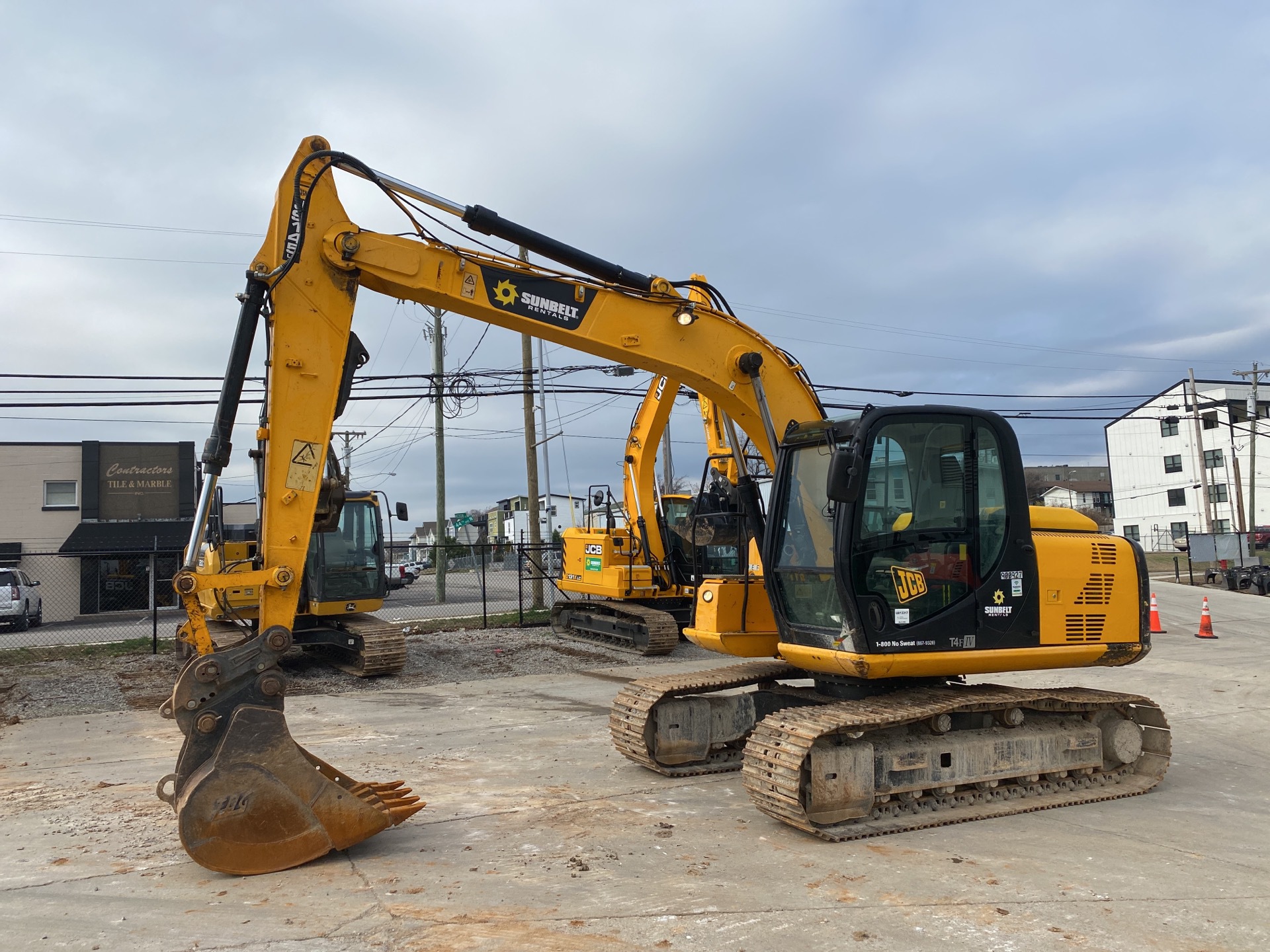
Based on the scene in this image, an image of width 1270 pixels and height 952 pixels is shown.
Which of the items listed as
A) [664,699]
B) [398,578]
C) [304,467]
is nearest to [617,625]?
[664,699]

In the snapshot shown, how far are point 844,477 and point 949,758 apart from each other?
2.07 metres

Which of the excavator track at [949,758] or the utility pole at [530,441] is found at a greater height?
the utility pole at [530,441]

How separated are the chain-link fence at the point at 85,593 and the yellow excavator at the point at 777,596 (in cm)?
2034

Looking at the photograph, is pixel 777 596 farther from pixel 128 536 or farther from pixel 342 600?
pixel 128 536

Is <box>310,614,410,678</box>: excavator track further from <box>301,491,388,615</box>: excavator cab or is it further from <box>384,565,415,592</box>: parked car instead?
<box>384,565,415,592</box>: parked car

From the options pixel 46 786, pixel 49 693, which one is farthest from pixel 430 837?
pixel 49 693

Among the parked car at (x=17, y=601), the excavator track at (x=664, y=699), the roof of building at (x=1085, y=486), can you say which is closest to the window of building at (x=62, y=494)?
the parked car at (x=17, y=601)

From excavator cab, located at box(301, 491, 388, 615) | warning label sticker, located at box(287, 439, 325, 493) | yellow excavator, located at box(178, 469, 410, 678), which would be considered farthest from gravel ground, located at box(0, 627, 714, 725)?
warning label sticker, located at box(287, 439, 325, 493)

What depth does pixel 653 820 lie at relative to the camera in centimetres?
611

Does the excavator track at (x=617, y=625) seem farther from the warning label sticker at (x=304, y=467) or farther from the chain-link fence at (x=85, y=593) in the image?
the chain-link fence at (x=85, y=593)

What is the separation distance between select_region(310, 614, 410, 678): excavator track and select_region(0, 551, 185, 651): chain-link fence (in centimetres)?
1173

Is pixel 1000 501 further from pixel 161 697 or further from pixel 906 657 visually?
pixel 161 697

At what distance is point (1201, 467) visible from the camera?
43781 millimetres

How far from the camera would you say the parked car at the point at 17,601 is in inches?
912
